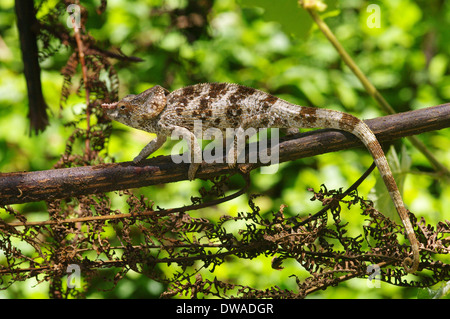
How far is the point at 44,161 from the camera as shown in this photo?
1771 millimetres

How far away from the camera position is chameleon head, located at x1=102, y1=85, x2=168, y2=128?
38.3 inches

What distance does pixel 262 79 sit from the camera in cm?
196

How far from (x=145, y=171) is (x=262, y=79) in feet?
4.03

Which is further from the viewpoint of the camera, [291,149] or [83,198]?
[83,198]

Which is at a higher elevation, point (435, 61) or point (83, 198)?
point (435, 61)

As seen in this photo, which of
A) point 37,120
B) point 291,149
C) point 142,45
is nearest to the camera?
point 291,149

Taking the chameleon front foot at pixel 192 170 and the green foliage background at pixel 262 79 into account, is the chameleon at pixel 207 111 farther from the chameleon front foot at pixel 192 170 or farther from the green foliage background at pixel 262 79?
the green foliage background at pixel 262 79

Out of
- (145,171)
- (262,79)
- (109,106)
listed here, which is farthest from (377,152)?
(262,79)

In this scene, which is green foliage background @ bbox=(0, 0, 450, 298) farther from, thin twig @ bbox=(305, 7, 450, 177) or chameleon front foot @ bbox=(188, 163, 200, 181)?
chameleon front foot @ bbox=(188, 163, 200, 181)

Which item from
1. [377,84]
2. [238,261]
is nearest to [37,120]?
[238,261]

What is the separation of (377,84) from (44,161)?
1390 millimetres

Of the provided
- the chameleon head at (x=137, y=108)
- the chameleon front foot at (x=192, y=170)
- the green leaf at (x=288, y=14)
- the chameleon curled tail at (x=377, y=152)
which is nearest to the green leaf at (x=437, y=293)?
the chameleon curled tail at (x=377, y=152)
